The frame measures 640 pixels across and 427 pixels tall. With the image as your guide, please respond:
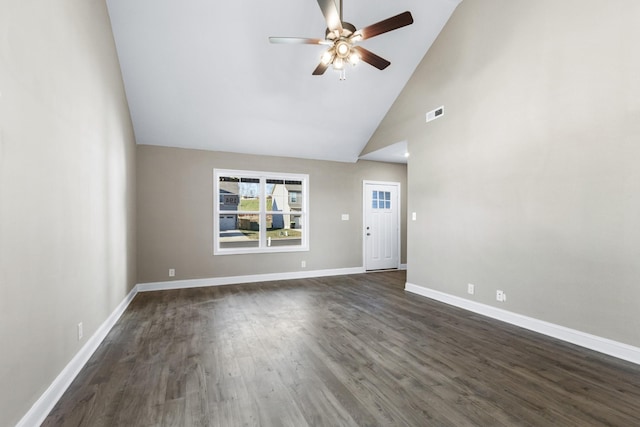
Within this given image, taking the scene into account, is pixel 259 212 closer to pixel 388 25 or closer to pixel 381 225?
pixel 381 225

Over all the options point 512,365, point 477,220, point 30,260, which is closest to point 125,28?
point 30,260

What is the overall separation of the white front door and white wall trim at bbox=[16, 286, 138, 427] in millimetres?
5070

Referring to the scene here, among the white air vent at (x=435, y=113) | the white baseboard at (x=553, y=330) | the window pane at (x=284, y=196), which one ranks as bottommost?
the white baseboard at (x=553, y=330)

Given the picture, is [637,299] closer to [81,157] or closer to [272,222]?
[81,157]

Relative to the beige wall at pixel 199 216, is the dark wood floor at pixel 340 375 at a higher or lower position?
lower

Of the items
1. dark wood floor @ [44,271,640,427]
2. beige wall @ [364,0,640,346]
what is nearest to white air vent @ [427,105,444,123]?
beige wall @ [364,0,640,346]

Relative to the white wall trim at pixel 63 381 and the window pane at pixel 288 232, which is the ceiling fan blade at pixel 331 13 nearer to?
the white wall trim at pixel 63 381

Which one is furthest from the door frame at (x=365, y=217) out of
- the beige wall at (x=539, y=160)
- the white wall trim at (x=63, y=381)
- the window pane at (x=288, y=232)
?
the white wall trim at (x=63, y=381)

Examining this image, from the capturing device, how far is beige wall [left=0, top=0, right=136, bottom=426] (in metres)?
1.51

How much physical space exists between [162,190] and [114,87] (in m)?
2.02

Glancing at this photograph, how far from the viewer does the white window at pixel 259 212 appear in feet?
19.1

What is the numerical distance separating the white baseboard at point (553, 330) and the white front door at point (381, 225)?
8.29ft

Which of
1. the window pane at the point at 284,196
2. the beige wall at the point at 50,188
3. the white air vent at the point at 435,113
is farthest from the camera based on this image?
the window pane at the point at 284,196

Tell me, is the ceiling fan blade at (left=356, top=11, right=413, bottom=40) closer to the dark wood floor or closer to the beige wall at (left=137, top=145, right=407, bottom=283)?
the dark wood floor
